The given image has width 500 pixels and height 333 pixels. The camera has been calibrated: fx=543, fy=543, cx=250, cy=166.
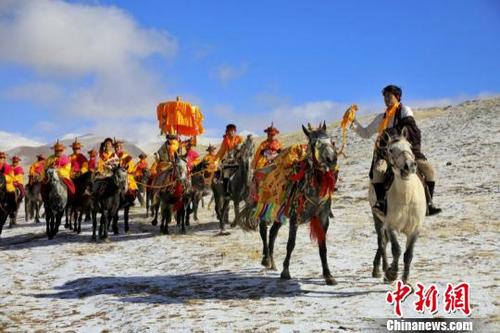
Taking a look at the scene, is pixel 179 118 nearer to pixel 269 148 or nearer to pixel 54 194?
pixel 54 194

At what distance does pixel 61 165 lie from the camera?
1827 cm

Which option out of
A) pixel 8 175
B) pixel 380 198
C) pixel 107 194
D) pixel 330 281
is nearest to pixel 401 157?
pixel 380 198

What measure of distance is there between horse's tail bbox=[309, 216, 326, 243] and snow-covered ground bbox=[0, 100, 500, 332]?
83 centimetres

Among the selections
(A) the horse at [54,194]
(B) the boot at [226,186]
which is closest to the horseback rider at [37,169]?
(A) the horse at [54,194]

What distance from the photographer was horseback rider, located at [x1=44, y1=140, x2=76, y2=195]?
18.1 m

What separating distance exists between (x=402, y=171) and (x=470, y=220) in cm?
794

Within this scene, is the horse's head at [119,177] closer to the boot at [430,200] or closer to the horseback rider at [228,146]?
the horseback rider at [228,146]

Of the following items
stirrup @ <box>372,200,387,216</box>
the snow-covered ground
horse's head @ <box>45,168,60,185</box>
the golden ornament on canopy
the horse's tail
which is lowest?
the snow-covered ground

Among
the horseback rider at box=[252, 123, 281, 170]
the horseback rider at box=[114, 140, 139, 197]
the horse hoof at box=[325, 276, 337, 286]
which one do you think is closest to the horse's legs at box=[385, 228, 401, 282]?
the horse hoof at box=[325, 276, 337, 286]

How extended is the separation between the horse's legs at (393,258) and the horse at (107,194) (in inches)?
403

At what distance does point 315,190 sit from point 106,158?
33.7 feet

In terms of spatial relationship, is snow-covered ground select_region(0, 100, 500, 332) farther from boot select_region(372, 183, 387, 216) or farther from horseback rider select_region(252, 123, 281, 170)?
horseback rider select_region(252, 123, 281, 170)

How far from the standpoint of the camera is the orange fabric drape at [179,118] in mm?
19906

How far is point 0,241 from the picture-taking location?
18.6 metres
